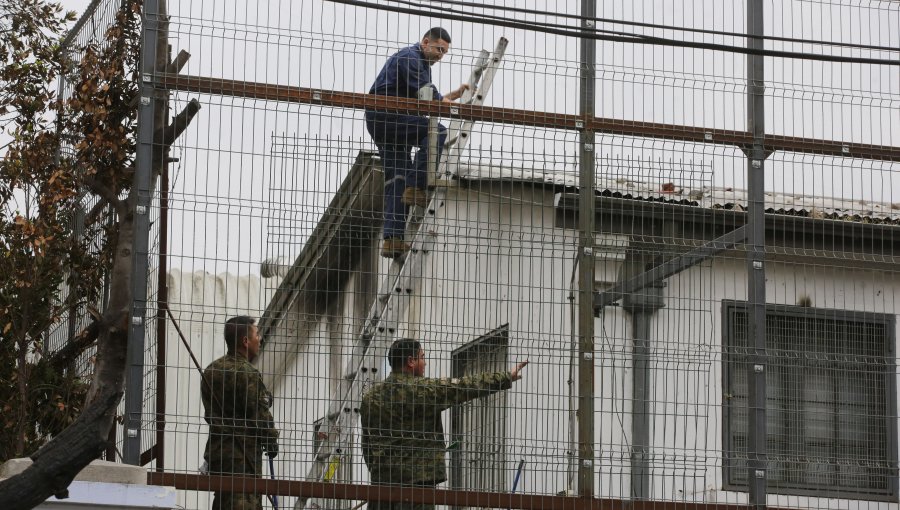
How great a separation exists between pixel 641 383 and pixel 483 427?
1.15 meters

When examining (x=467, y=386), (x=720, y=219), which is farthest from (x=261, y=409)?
(x=720, y=219)

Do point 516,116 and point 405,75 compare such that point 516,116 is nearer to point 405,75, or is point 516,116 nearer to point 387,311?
point 405,75

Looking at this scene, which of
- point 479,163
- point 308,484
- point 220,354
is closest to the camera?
point 308,484

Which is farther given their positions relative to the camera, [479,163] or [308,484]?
[479,163]

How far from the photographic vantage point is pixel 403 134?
32.9ft

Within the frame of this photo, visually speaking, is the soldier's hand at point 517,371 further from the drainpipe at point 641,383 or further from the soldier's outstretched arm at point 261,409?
the soldier's outstretched arm at point 261,409

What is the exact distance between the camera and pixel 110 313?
33.6 feet

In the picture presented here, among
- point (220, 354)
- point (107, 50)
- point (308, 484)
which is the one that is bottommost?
point (308, 484)

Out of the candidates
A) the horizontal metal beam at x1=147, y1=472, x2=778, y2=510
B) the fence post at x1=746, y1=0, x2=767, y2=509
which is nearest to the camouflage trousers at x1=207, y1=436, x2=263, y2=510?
the horizontal metal beam at x1=147, y1=472, x2=778, y2=510

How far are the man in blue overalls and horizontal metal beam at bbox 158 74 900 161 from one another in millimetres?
195

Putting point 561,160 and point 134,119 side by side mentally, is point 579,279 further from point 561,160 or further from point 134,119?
point 134,119

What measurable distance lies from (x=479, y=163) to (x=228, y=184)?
169cm

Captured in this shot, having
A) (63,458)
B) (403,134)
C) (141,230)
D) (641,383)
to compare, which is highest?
(403,134)

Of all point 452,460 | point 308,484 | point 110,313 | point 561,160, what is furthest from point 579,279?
point 110,313
